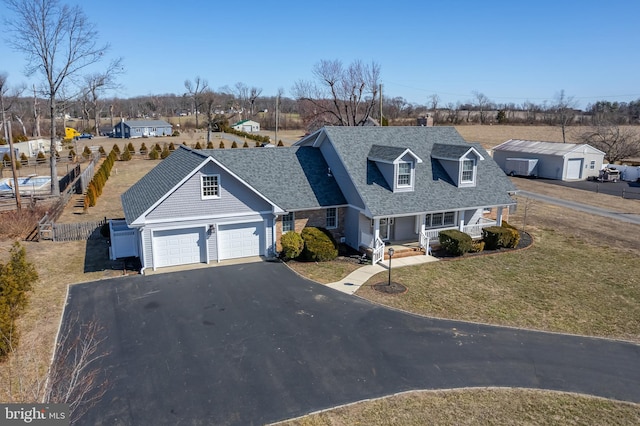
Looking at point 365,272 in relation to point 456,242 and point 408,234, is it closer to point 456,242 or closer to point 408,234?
point 456,242

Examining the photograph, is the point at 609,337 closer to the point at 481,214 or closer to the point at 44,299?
the point at 481,214

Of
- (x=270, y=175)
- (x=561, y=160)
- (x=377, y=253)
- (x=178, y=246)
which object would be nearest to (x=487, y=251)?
(x=377, y=253)

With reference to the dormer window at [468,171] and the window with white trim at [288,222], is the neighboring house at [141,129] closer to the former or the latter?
the window with white trim at [288,222]

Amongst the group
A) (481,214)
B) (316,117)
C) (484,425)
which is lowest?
(484,425)

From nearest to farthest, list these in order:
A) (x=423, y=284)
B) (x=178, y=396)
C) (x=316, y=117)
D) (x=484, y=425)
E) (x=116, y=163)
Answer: (x=484, y=425) → (x=178, y=396) → (x=423, y=284) → (x=116, y=163) → (x=316, y=117)

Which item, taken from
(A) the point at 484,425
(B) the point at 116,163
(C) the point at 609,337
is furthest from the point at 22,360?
(B) the point at 116,163

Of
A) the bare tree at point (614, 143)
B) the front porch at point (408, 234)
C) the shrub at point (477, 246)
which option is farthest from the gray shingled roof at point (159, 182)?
the bare tree at point (614, 143)
